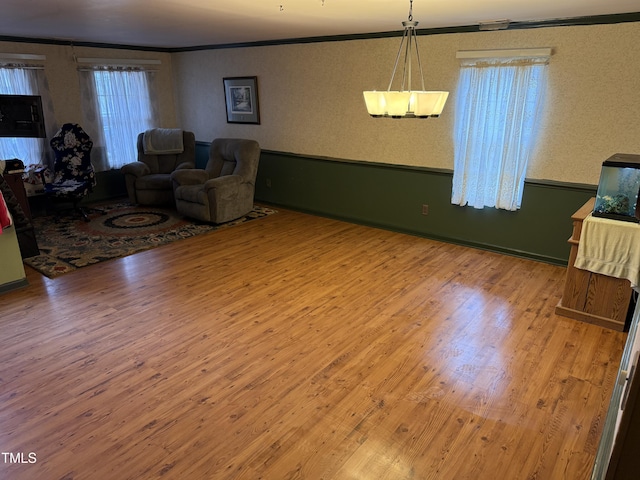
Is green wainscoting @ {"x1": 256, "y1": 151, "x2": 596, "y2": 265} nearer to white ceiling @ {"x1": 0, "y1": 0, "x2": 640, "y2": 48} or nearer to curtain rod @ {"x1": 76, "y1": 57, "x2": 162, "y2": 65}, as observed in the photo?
white ceiling @ {"x1": 0, "y1": 0, "x2": 640, "y2": 48}

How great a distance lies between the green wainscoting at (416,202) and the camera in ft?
13.2

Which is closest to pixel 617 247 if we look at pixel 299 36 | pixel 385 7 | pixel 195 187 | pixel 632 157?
pixel 632 157

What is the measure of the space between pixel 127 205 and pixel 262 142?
2083 millimetres

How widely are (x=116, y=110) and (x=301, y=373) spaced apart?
5.29m

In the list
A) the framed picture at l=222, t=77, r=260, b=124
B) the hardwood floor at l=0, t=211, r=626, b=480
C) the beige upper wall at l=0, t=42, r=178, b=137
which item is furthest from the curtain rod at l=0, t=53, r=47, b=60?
the hardwood floor at l=0, t=211, r=626, b=480

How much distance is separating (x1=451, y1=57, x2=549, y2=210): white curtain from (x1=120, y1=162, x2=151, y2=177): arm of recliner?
4140 millimetres

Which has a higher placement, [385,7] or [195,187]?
[385,7]

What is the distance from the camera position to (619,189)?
2875mm

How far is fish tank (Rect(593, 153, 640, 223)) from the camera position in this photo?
9.25 ft

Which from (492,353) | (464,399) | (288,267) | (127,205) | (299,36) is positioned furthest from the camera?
(127,205)

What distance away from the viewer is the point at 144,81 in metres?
6.42

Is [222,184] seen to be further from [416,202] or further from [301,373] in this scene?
[301,373]

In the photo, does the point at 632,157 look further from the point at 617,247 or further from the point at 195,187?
the point at 195,187

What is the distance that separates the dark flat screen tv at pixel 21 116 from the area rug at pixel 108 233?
110 cm
